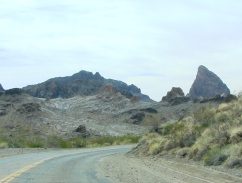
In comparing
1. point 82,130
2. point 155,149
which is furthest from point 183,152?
point 82,130

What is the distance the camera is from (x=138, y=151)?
120ft

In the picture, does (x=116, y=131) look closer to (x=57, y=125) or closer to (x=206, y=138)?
(x=57, y=125)

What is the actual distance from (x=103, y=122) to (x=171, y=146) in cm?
6971

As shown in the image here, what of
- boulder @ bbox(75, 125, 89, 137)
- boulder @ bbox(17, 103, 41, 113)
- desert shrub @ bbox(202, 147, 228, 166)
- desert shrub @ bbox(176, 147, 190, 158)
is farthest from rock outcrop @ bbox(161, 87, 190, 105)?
desert shrub @ bbox(202, 147, 228, 166)

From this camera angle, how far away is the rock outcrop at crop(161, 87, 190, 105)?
11125cm

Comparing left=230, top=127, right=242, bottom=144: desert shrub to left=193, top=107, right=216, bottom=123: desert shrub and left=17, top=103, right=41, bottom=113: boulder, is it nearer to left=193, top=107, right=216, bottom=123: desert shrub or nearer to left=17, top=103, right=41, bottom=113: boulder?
Answer: left=193, top=107, right=216, bottom=123: desert shrub

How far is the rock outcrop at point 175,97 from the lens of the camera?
111250 mm

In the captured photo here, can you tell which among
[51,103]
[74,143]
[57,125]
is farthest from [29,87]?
[74,143]

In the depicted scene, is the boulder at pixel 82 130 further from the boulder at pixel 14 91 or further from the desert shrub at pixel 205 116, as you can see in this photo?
the desert shrub at pixel 205 116

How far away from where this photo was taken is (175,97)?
113438mm

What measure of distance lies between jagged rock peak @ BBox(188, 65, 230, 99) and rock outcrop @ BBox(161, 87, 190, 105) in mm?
24226

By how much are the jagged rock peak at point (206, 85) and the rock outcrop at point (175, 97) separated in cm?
2423

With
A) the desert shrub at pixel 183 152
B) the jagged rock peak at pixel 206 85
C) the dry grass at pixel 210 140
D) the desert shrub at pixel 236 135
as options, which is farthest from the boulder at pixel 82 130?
the jagged rock peak at pixel 206 85

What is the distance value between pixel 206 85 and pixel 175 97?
111 feet
